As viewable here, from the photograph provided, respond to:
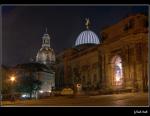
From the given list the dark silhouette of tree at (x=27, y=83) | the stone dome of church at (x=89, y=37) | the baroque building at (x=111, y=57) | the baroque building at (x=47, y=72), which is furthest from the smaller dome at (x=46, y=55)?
the stone dome of church at (x=89, y=37)

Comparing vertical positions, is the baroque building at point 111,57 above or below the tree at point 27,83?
above

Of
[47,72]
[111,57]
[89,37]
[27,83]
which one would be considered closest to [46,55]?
[89,37]

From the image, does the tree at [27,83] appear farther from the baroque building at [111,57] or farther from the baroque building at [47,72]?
the baroque building at [111,57]

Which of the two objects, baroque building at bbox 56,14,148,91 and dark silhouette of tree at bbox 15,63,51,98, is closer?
dark silhouette of tree at bbox 15,63,51,98

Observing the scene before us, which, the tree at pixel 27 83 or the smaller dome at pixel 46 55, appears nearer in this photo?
the tree at pixel 27 83

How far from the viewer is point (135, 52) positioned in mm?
11086

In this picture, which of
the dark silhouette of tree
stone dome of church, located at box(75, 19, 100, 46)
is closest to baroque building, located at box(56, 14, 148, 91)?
stone dome of church, located at box(75, 19, 100, 46)

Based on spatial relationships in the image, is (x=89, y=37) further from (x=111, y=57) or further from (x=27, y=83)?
(x=27, y=83)

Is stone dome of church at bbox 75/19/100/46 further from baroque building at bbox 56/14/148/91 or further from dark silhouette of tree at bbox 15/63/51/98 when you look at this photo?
dark silhouette of tree at bbox 15/63/51/98
